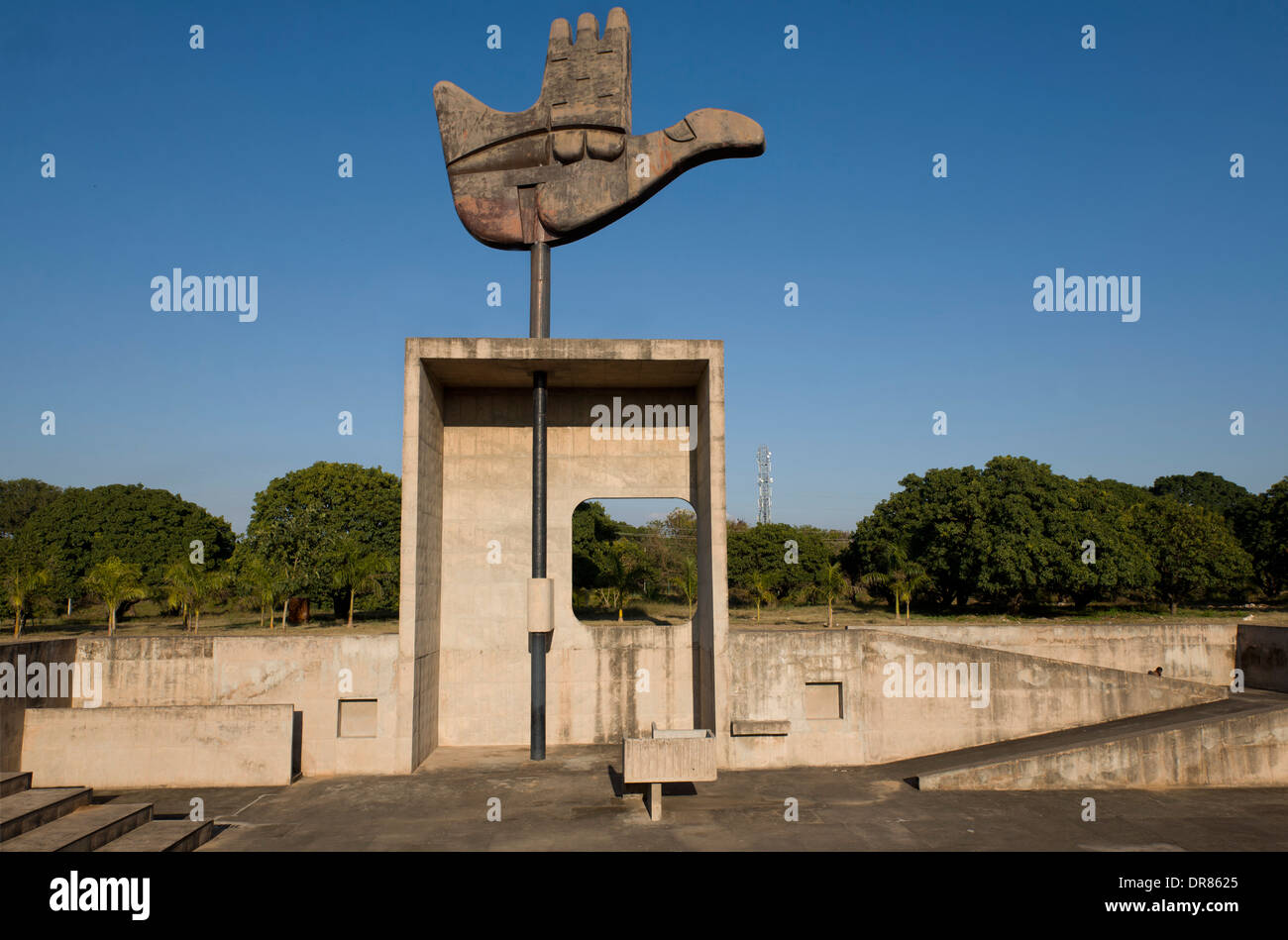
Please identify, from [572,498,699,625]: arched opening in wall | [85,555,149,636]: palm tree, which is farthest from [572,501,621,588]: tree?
[85,555,149,636]: palm tree

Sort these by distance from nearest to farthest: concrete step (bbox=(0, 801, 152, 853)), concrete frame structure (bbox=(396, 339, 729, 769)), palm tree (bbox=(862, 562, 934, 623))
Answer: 1. concrete step (bbox=(0, 801, 152, 853))
2. concrete frame structure (bbox=(396, 339, 729, 769))
3. palm tree (bbox=(862, 562, 934, 623))

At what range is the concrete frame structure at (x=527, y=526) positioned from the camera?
45.9ft

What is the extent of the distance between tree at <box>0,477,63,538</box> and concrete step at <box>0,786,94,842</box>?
2223 inches

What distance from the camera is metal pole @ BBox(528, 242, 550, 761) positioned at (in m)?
14.3

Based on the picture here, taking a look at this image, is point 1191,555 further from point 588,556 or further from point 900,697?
point 900,697

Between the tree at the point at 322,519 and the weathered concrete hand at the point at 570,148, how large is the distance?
25847 mm

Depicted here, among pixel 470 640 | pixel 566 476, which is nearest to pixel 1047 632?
pixel 566 476

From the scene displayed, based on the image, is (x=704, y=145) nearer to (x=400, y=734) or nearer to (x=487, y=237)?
(x=487, y=237)

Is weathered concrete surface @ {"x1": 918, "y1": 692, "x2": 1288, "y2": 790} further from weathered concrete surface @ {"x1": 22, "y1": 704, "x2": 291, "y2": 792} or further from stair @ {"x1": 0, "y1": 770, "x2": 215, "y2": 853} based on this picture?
weathered concrete surface @ {"x1": 22, "y1": 704, "x2": 291, "y2": 792}

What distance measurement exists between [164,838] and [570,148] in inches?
471

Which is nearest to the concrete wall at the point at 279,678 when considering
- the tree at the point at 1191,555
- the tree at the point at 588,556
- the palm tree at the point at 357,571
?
the palm tree at the point at 357,571

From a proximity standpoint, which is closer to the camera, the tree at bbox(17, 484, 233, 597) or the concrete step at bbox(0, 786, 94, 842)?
the concrete step at bbox(0, 786, 94, 842)

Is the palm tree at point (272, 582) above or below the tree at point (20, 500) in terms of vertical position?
below

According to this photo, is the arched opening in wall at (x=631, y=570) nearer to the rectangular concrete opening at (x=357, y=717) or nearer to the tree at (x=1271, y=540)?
the rectangular concrete opening at (x=357, y=717)
